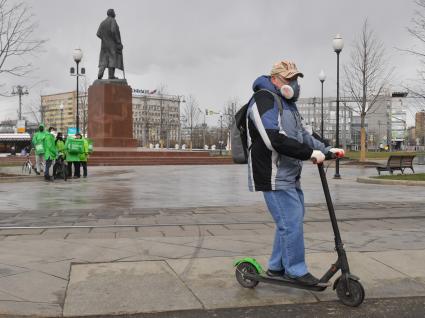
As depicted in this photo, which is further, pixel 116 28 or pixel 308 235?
pixel 116 28

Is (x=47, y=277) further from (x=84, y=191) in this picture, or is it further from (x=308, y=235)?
(x=84, y=191)

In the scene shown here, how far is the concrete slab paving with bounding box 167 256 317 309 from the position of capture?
167 inches

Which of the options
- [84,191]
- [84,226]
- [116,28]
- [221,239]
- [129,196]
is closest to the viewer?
[221,239]

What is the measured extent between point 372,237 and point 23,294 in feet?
15.0

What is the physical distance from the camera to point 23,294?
4.35 m

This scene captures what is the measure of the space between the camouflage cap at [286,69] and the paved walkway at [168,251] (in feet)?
6.00

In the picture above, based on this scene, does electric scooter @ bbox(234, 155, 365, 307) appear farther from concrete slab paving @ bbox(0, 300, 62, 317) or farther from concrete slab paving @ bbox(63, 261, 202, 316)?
concrete slab paving @ bbox(0, 300, 62, 317)

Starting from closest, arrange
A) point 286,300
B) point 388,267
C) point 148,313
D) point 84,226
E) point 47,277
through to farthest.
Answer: point 148,313, point 286,300, point 47,277, point 388,267, point 84,226


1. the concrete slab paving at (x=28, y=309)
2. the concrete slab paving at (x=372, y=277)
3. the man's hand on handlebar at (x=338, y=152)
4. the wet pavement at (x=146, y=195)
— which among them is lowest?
the wet pavement at (x=146, y=195)

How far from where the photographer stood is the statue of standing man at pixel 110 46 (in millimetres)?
31688

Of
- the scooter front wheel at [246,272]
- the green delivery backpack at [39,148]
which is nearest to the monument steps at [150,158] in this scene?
the green delivery backpack at [39,148]

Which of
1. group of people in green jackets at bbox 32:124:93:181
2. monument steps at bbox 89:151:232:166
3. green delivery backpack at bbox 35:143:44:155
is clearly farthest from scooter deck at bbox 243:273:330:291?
monument steps at bbox 89:151:232:166

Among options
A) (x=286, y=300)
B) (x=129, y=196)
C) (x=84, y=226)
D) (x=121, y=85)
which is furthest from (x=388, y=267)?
(x=121, y=85)

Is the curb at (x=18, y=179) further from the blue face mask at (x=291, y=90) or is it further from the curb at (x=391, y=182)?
the blue face mask at (x=291, y=90)
